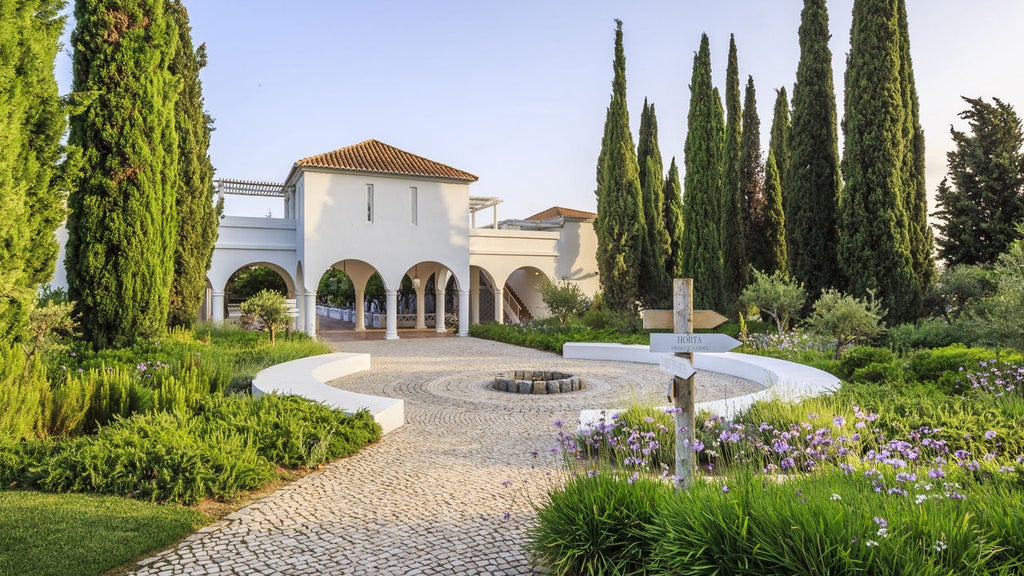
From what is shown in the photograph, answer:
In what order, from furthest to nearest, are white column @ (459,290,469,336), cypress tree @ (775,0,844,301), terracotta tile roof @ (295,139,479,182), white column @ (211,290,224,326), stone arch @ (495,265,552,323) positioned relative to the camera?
stone arch @ (495,265,552,323)
white column @ (459,290,469,336)
terracotta tile roof @ (295,139,479,182)
white column @ (211,290,224,326)
cypress tree @ (775,0,844,301)

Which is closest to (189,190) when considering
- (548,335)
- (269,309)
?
(269,309)

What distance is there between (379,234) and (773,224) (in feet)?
47.3

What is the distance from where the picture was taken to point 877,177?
15.2m

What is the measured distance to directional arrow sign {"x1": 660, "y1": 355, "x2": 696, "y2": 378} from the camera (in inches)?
138

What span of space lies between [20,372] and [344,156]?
17668 mm

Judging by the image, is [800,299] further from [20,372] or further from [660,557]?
[20,372]

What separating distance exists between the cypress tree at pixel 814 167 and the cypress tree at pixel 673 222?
584cm

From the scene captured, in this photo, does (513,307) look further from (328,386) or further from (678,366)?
(678,366)

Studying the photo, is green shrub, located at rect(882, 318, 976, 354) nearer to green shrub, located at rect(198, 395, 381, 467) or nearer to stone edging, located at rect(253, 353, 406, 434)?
stone edging, located at rect(253, 353, 406, 434)

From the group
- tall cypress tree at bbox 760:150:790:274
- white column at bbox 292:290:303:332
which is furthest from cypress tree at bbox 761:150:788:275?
white column at bbox 292:290:303:332

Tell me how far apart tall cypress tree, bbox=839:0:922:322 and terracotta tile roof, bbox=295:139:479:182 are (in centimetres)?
1319

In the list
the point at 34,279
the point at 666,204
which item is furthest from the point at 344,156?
the point at 34,279

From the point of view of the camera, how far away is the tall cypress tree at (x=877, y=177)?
14891 millimetres

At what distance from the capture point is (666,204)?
2630 cm
